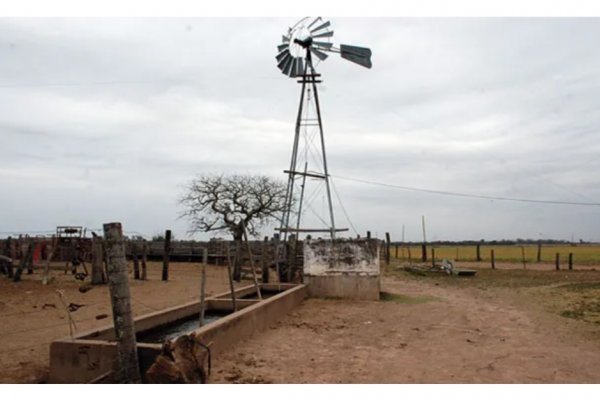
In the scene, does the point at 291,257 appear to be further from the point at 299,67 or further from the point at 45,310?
the point at 45,310

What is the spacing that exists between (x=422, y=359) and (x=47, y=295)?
11.3 metres

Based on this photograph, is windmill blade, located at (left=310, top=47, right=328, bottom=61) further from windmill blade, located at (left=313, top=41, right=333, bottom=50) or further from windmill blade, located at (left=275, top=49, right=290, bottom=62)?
windmill blade, located at (left=275, top=49, right=290, bottom=62)

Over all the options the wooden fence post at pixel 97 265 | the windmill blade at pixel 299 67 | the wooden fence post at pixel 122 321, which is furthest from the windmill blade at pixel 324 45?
the wooden fence post at pixel 122 321

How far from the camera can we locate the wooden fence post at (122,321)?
224 inches

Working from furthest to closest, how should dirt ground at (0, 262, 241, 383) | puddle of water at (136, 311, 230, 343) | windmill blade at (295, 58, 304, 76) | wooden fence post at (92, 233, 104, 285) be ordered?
1. windmill blade at (295, 58, 304, 76)
2. wooden fence post at (92, 233, 104, 285)
3. puddle of water at (136, 311, 230, 343)
4. dirt ground at (0, 262, 241, 383)

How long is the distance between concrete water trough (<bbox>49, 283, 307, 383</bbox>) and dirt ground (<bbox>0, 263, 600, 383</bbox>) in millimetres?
236

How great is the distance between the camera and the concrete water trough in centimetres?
621

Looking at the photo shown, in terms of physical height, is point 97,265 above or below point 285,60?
below

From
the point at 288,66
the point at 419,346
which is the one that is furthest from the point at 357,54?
the point at 419,346

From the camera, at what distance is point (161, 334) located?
29.2 feet

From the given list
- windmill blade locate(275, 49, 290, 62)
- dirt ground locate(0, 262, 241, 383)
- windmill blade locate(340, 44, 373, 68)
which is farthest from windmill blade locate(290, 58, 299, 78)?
dirt ground locate(0, 262, 241, 383)

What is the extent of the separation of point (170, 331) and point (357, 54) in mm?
12428

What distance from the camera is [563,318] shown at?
443 inches

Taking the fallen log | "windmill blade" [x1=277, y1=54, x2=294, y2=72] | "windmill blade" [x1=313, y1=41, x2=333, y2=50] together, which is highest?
"windmill blade" [x1=313, y1=41, x2=333, y2=50]
